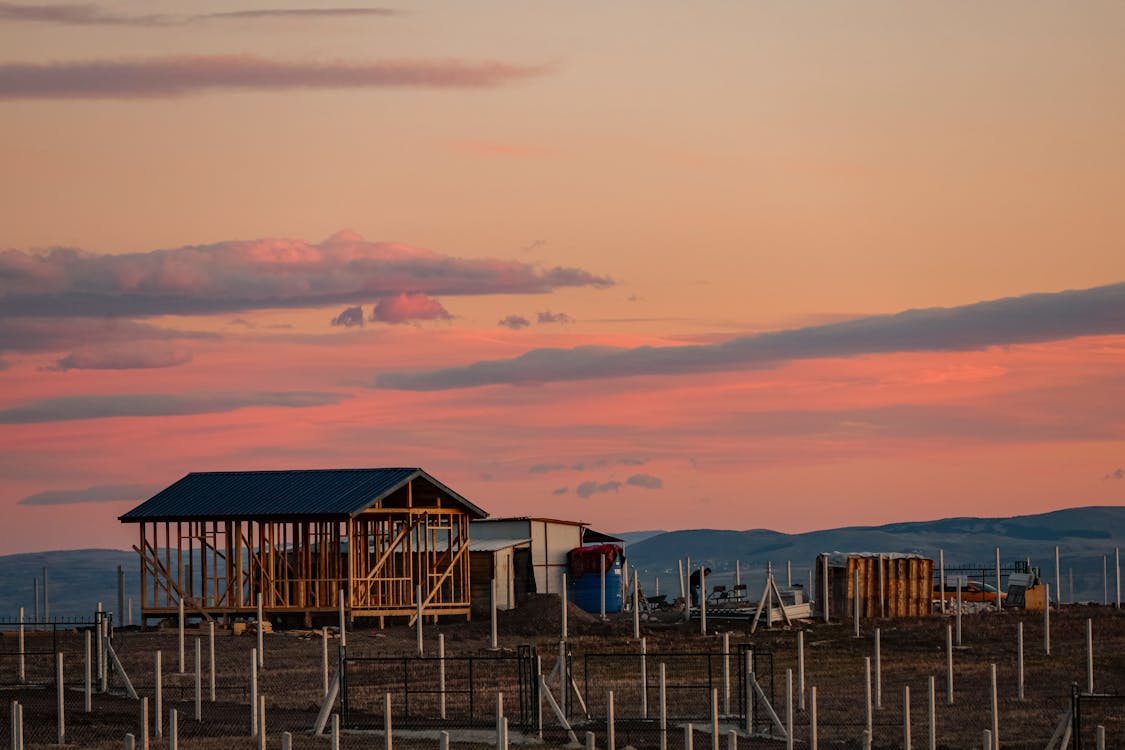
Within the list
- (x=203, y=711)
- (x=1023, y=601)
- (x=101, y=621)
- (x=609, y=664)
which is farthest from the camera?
(x=1023, y=601)

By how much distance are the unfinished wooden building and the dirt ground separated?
1.89 metres

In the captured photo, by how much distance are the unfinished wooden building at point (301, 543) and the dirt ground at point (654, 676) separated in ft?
6.22

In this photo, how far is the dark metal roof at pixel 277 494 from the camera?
65875mm

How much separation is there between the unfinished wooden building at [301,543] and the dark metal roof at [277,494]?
4 centimetres

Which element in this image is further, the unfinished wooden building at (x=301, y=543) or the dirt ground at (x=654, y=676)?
the unfinished wooden building at (x=301, y=543)

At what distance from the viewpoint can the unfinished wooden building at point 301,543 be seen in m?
66.3

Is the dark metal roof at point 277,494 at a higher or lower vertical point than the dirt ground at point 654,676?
higher

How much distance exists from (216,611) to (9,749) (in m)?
29.6

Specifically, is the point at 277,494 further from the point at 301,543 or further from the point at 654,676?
the point at 654,676

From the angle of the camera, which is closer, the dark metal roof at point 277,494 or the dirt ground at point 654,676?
the dirt ground at point 654,676

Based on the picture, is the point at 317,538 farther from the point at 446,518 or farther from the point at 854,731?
the point at 854,731

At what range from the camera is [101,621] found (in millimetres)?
48906

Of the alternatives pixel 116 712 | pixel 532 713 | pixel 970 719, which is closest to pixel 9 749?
pixel 116 712

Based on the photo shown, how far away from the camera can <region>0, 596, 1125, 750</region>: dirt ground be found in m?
41.7
